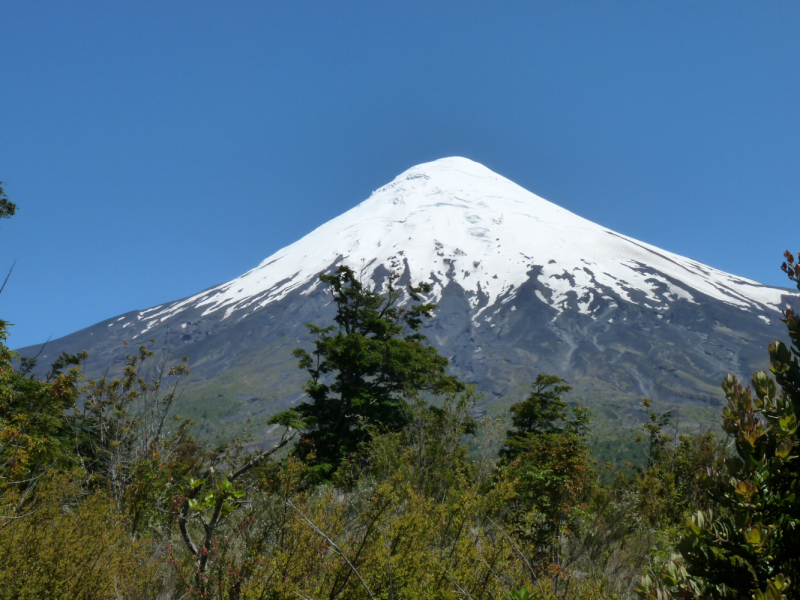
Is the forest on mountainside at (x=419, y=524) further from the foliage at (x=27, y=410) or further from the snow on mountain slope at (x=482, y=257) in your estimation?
the snow on mountain slope at (x=482, y=257)

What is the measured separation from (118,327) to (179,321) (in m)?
19.7

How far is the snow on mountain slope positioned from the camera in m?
132

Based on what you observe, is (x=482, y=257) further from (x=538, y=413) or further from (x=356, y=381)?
(x=356, y=381)

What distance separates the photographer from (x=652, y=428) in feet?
49.8

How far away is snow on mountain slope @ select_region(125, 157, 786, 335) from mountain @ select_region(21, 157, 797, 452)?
19.5 inches

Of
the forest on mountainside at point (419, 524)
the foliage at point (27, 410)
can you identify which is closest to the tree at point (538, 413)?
the forest on mountainside at point (419, 524)

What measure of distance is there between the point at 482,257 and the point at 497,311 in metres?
21.1

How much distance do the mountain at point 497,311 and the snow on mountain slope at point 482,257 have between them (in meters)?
0.49

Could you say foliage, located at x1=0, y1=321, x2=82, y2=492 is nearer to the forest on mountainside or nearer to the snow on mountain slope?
the forest on mountainside

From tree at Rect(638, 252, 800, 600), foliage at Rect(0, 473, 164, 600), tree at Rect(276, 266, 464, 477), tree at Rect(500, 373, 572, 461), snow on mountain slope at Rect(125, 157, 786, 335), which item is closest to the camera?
tree at Rect(638, 252, 800, 600)

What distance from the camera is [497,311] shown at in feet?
423

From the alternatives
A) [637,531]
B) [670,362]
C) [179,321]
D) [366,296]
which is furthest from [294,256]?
[637,531]

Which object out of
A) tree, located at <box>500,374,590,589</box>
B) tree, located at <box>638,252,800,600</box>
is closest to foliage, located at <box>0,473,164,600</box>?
tree, located at <box>638,252,800,600</box>

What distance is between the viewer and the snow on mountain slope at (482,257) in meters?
132
